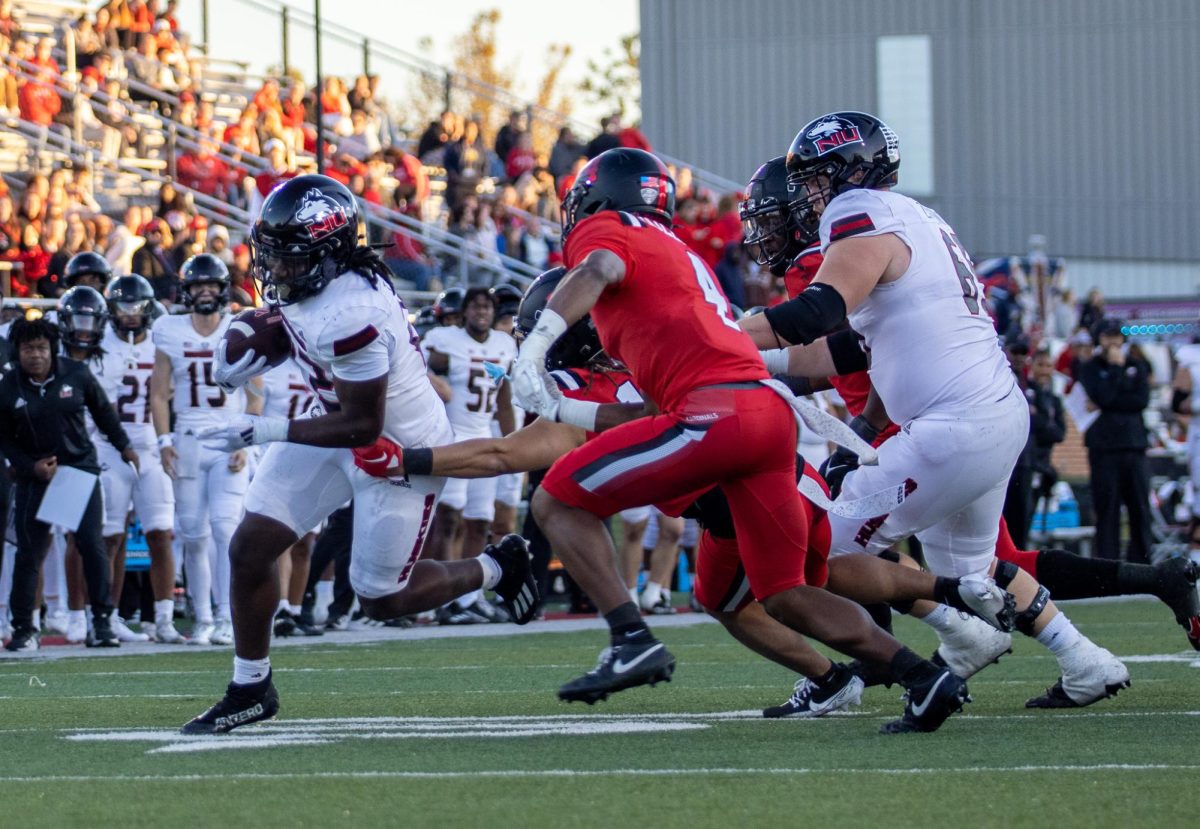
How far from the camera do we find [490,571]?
22.0 ft

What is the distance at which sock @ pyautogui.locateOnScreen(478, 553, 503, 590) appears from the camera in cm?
670

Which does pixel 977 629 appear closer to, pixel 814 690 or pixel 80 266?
pixel 814 690

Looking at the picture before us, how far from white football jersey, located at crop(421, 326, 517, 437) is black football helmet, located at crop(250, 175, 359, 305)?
20.8ft

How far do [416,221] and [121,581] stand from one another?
5.91m

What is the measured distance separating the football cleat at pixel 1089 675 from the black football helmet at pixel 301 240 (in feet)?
8.77

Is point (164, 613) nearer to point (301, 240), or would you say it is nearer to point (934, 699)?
point (301, 240)

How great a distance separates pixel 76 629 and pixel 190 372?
160 cm

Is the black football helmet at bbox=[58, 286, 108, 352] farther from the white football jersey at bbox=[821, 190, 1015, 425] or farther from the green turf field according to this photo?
the white football jersey at bbox=[821, 190, 1015, 425]

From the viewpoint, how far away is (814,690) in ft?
20.7

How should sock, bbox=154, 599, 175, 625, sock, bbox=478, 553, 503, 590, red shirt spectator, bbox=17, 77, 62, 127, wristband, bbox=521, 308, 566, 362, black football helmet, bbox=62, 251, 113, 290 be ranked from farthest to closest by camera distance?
red shirt spectator, bbox=17, 77, 62, 127
black football helmet, bbox=62, 251, 113, 290
sock, bbox=154, 599, 175, 625
sock, bbox=478, 553, 503, 590
wristband, bbox=521, 308, 566, 362

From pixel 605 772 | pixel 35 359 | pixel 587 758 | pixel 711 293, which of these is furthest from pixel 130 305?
pixel 605 772

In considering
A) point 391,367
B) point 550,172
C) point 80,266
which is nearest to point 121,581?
point 80,266

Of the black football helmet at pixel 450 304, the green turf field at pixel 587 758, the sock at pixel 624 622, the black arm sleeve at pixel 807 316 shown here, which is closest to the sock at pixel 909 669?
the green turf field at pixel 587 758

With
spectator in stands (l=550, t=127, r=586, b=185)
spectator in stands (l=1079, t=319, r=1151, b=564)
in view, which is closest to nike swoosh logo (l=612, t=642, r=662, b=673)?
spectator in stands (l=1079, t=319, r=1151, b=564)
